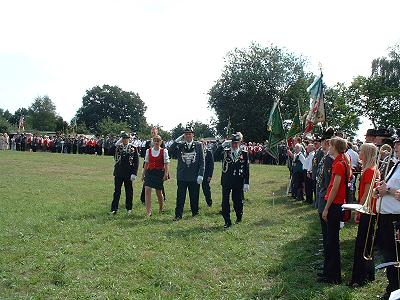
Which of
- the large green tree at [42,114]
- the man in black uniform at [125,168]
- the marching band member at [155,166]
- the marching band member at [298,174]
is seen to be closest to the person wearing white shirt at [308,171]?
the marching band member at [298,174]

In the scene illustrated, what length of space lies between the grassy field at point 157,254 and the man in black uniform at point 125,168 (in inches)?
15.6

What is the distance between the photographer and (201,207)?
13789mm

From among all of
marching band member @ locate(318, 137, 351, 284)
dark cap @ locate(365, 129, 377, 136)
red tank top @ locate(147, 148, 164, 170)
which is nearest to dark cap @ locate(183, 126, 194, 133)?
red tank top @ locate(147, 148, 164, 170)

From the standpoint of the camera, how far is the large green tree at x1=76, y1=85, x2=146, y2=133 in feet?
347

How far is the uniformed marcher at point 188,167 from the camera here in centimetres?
1188

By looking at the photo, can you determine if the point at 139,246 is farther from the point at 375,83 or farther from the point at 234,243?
the point at 375,83

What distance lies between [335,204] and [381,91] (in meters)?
49.7

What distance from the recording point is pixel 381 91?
52.6 m

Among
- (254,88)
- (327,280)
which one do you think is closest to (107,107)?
(254,88)

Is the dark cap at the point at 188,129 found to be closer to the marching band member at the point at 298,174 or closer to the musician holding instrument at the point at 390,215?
the marching band member at the point at 298,174

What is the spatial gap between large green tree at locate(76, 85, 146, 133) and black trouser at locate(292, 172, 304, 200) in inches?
3514

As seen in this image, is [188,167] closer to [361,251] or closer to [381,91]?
[361,251]

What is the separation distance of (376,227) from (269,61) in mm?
57619

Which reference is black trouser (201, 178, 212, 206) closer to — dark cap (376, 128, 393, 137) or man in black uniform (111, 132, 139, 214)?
man in black uniform (111, 132, 139, 214)
